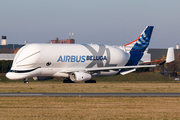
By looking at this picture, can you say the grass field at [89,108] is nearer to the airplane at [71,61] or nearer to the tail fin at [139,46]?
the airplane at [71,61]

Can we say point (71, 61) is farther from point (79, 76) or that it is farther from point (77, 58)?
point (79, 76)

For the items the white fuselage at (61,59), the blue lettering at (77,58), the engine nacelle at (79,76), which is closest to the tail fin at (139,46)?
the white fuselage at (61,59)

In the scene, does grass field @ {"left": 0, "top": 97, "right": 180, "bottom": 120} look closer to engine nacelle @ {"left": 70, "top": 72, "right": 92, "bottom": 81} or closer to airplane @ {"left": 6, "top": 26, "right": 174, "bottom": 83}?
airplane @ {"left": 6, "top": 26, "right": 174, "bottom": 83}

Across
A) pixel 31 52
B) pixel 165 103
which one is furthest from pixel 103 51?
pixel 165 103

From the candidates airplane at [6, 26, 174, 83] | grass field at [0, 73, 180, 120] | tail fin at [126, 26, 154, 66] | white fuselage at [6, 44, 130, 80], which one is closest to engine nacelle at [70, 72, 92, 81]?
airplane at [6, 26, 174, 83]

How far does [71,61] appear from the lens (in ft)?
182

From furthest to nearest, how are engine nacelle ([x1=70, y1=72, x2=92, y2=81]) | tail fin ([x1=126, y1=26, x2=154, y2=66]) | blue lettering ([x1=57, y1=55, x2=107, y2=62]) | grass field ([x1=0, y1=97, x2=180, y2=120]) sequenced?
tail fin ([x1=126, y1=26, x2=154, y2=66]) → blue lettering ([x1=57, y1=55, x2=107, y2=62]) → engine nacelle ([x1=70, y1=72, x2=92, y2=81]) → grass field ([x1=0, y1=97, x2=180, y2=120])

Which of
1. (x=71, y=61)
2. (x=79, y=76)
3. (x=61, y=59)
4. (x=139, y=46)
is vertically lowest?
(x=79, y=76)

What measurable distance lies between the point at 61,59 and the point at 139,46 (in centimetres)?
1604

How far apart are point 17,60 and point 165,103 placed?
31.0 m

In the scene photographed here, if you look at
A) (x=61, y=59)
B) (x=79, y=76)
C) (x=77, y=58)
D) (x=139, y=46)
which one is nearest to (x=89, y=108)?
(x=79, y=76)

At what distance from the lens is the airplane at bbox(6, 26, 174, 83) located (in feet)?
171

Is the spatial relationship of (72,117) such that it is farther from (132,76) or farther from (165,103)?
(132,76)

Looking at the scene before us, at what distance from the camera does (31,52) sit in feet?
171
